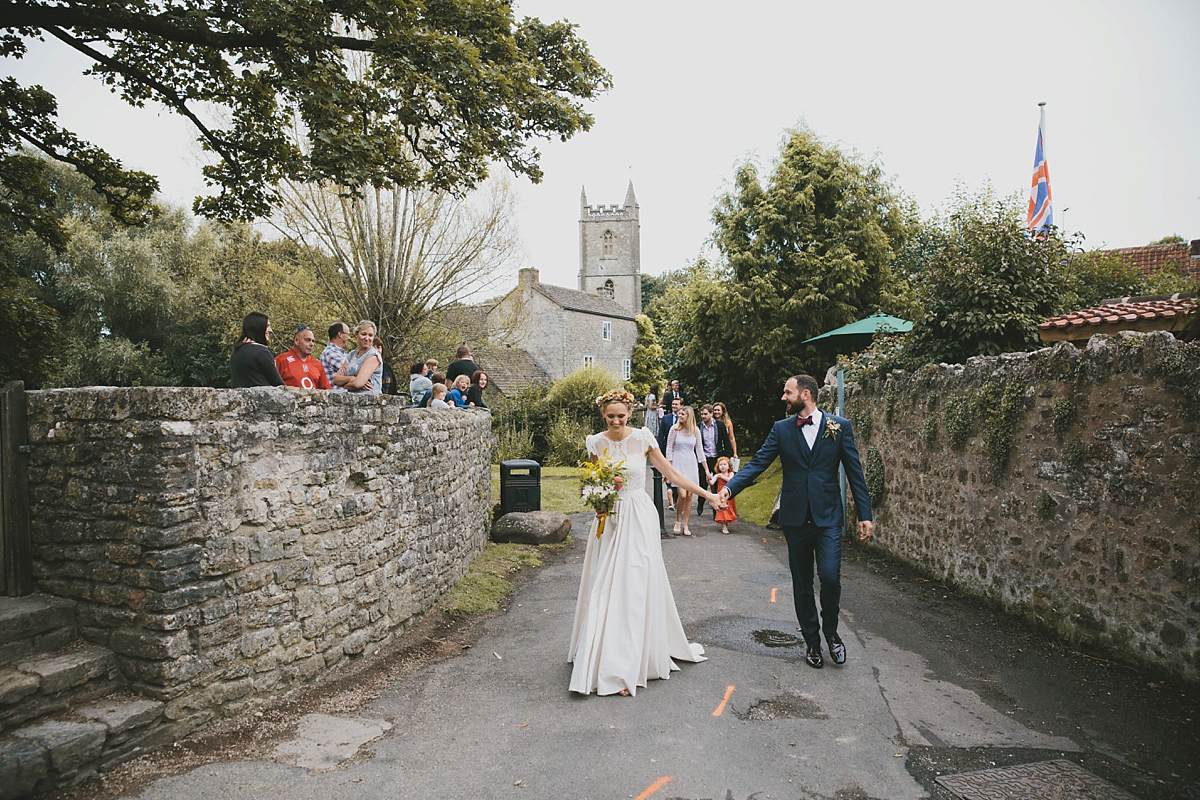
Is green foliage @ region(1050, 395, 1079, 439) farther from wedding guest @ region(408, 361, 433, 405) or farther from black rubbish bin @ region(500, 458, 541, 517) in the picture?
wedding guest @ region(408, 361, 433, 405)

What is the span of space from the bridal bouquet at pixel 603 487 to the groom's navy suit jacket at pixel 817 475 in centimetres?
100

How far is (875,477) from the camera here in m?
10.6

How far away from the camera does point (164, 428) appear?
4.32 metres

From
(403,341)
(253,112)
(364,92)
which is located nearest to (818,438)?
(364,92)

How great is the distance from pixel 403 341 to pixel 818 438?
1815 cm

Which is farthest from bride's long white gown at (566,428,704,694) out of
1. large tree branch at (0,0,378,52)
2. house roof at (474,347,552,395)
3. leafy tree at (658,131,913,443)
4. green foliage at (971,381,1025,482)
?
house roof at (474,347,552,395)

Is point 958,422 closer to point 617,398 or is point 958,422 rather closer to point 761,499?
point 617,398

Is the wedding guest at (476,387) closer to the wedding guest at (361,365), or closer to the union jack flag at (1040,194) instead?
the wedding guest at (361,365)

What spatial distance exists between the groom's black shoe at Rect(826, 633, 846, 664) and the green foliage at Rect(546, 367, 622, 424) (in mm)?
23226

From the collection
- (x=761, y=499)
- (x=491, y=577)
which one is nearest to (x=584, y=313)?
(x=761, y=499)

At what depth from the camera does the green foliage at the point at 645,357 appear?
54844 millimetres

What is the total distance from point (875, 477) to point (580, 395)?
2036 centimetres

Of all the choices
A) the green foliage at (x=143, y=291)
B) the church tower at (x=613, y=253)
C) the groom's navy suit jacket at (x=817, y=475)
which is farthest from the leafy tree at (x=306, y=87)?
the church tower at (x=613, y=253)

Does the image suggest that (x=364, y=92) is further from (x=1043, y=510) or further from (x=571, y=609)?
(x=1043, y=510)
